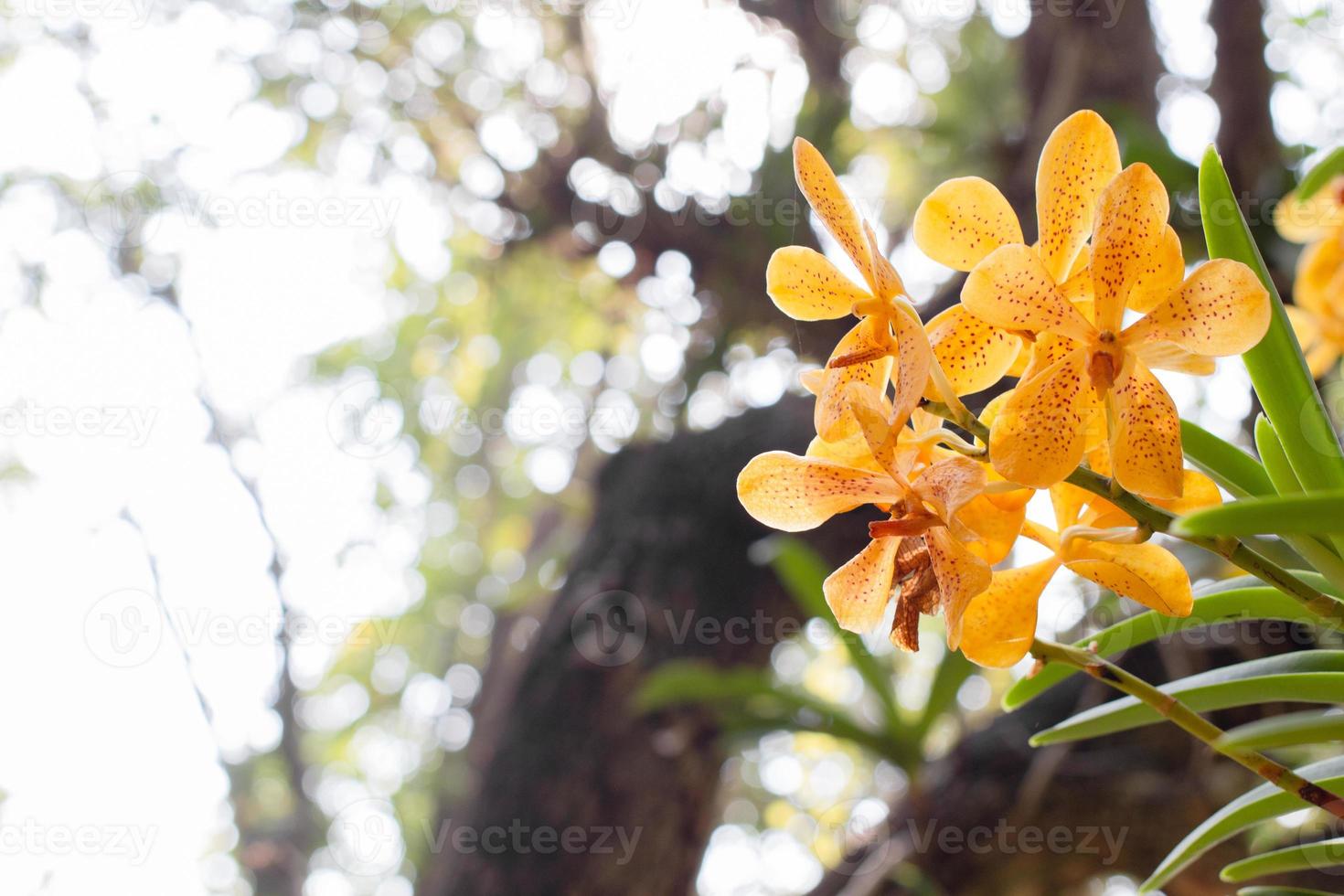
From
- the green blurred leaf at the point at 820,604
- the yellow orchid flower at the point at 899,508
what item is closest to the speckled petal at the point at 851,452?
the yellow orchid flower at the point at 899,508

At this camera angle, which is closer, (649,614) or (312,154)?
(649,614)

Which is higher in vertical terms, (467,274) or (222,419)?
(467,274)

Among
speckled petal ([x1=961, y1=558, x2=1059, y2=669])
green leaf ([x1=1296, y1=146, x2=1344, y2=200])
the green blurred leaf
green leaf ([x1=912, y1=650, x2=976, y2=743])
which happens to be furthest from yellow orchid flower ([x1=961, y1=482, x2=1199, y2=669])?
green leaf ([x1=912, y1=650, x2=976, y2=743])

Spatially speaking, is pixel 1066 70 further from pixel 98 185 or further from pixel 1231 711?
pixel 98 185

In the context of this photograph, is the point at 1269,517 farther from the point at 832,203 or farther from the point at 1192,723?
the point at 832,203

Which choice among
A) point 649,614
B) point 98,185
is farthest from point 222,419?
point 649,614

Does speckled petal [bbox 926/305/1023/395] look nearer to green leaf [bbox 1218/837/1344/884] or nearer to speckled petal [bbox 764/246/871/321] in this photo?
speckled petal [bbox 764/246/871/321]
